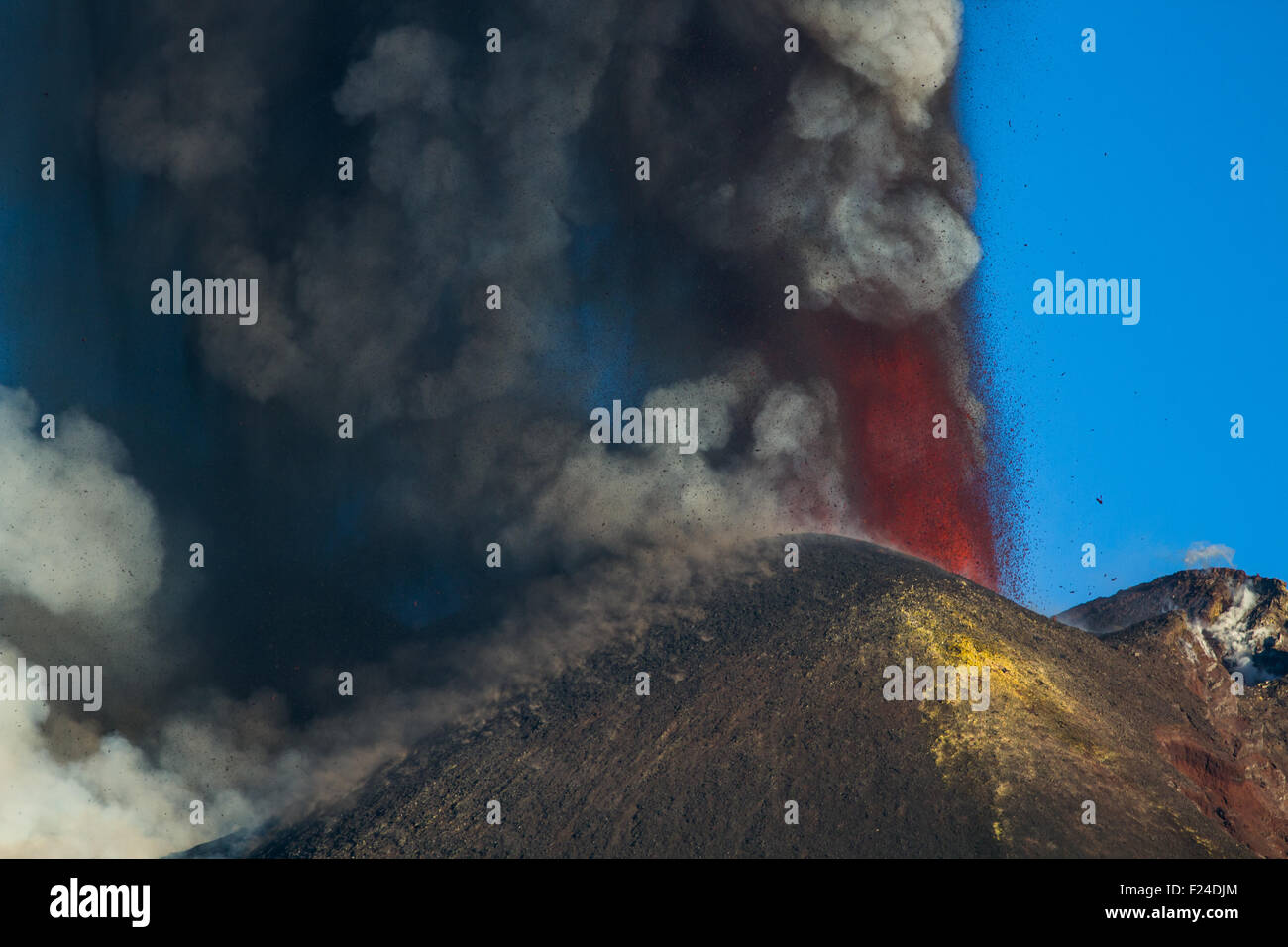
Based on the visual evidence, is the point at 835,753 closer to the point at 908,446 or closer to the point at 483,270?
the point at 908,446

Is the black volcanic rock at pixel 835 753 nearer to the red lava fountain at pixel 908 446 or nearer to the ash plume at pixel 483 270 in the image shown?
the red lava fountain at pixel 908 446

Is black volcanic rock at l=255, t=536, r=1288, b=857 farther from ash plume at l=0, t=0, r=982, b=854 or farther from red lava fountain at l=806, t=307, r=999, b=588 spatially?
ash plume at l=0, t=0, r=982, b=854

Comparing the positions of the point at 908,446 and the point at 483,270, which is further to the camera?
the point at 483,270

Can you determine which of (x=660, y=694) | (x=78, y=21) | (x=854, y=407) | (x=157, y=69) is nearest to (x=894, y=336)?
(x=854, y=407)

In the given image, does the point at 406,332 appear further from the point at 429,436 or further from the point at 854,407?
the point at 854,407

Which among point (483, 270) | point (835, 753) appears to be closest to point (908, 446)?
point (483, 270)

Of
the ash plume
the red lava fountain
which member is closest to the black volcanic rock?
the red lava fountain

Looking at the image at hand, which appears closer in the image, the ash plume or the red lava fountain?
the ash plume
